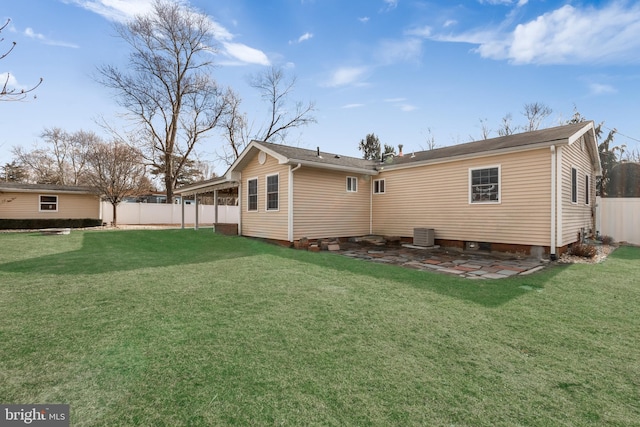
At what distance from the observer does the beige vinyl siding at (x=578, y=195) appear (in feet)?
27.6

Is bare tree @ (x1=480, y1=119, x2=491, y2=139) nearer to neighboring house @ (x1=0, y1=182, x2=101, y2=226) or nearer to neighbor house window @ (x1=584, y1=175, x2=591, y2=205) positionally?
neighbor house window @ (x1=584, y1=175, x2=591, y2=205)

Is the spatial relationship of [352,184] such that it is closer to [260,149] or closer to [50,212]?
[260,149]

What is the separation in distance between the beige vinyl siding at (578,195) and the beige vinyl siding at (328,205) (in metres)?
6.42

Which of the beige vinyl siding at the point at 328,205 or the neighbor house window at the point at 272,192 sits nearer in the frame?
the beige vinyl siding at the point at 328,205

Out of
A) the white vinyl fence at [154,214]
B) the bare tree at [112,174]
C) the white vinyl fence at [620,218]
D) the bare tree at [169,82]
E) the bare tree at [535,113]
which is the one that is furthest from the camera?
the bare tree at [535,113]

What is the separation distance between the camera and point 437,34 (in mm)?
10281

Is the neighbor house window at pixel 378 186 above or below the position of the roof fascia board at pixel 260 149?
below

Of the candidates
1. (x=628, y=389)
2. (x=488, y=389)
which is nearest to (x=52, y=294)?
(x=488, y=389)

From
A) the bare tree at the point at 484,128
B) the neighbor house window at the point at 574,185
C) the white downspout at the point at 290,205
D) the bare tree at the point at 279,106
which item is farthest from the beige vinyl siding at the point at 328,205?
the bare tree at the point at 484,128

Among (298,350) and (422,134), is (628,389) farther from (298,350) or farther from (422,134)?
(422,134)

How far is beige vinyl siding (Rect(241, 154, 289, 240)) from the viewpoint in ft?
34.5

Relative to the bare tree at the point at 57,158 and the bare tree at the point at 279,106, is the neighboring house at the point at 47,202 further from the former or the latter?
the bare tree at the point at 279,106

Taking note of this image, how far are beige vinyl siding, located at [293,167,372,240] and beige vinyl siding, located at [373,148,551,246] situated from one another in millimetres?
676

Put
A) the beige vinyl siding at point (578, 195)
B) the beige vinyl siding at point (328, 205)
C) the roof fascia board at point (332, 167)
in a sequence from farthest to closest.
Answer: the beige vinyl siding at point (328, 205)
the roof fascia board at point (332, 167)
the beige vinyl siding at point (578, 195)
